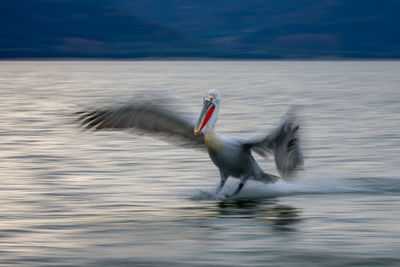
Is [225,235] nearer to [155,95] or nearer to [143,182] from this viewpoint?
[155,95]

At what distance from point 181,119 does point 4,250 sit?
3.71m

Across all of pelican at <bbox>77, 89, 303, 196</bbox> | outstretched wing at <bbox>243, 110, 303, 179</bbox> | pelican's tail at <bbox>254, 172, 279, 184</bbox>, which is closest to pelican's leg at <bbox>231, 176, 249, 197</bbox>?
pelican at <bbox>77, 89, 303, 196</bbox>

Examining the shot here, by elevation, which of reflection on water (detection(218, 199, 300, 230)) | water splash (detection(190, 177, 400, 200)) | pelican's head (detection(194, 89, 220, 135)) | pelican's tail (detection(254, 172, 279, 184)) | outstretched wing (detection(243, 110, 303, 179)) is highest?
pelican's head (detection(194, 89, 220, 135))

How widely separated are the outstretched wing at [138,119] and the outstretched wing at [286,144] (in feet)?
4.91

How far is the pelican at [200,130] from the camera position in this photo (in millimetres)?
10414

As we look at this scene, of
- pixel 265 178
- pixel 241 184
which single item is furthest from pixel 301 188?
pixel 241 184

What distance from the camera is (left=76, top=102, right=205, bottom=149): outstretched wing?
1068 cm

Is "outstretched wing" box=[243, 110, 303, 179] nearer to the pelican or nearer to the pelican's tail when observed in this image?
the pelican

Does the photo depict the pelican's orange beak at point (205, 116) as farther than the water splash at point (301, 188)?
No

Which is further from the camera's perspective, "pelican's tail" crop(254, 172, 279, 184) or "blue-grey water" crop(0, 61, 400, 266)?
"pelican's tail" crop(254, 172, 279, 184)

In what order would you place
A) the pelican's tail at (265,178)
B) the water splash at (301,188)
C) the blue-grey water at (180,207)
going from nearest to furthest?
the blue-grey water at (180,207)
the pelican's tail at (265,178)
the water splash at (301,188)

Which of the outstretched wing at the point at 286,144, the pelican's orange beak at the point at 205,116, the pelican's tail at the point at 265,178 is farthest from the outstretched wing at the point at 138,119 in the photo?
the outstretched wing at the point at 286,144

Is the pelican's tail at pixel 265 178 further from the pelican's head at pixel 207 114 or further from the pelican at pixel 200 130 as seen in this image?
the pelican's head at pixel 207 114

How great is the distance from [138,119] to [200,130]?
0.94m
